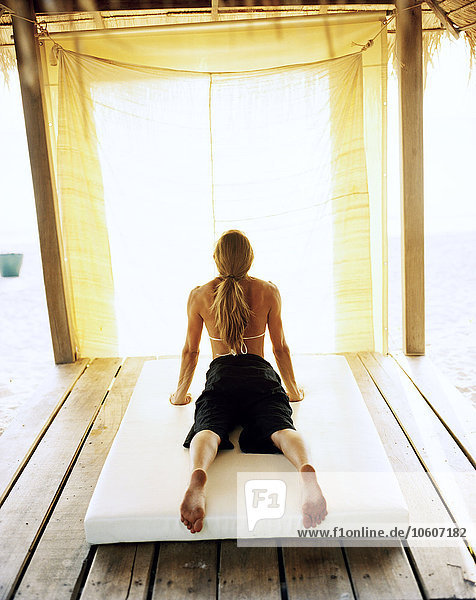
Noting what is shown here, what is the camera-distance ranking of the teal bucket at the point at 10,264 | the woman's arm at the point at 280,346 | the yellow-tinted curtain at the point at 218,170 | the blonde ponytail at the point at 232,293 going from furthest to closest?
the teal bucket at the point at 10,264, the yellow-tinted curtain at the point at 218,170, the woman's arm at the point at 280,346, the blonde ponytail at the point at 232,293

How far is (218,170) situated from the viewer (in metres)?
3.62

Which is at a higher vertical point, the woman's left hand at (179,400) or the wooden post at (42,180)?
the wooden post at (42,180)

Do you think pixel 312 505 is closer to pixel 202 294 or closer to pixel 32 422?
pixel 202 294

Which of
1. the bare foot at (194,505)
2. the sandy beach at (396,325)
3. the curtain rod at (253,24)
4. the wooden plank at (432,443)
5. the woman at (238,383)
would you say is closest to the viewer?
the bare foot at (194,505)

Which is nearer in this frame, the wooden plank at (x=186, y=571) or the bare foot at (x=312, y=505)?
the wooden plank at (x=186, y=571)

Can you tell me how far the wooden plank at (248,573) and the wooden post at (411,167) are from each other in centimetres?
218

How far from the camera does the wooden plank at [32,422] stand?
2.35m

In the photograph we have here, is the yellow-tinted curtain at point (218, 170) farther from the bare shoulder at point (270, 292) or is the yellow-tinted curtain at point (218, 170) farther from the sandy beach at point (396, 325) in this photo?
the bare shoulder at point (270, 292)

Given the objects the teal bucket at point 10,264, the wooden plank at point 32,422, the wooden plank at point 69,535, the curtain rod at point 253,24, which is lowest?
the wooden plank at point 69,535

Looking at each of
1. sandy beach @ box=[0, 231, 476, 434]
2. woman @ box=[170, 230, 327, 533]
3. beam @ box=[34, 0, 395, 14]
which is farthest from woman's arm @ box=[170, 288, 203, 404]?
beam @ box=[34, 0, 395, 14]

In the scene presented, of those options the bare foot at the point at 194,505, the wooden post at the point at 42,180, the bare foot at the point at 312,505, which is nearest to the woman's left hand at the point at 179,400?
the bare foot at the point at 194,505

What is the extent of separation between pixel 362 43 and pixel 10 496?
3045mm

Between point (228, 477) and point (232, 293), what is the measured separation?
746mm

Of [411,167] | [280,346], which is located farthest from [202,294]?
[411,167]
